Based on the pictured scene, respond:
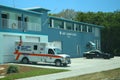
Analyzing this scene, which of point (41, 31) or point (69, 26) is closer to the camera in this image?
point (41, 31)

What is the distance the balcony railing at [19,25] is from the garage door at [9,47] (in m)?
1.42

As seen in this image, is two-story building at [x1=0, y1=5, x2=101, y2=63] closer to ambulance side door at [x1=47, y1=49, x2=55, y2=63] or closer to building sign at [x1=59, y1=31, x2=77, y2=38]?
building sign at [x1=59, y1=31, x2=77, y2=38]

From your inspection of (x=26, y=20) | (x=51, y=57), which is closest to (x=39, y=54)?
(x=51, y=57)

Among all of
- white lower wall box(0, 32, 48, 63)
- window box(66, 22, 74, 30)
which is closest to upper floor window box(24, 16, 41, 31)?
white lower wall box(0, 32, 48, 63)

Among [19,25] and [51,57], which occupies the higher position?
[19,25]

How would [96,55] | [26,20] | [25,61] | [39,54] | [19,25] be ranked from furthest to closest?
[96,55], [26,20], [19,25], [25,61], [39,54]

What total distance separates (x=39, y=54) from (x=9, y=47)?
4074 mm

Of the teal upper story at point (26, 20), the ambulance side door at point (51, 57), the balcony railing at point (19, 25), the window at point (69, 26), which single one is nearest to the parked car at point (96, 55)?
the window at point (69, 26)

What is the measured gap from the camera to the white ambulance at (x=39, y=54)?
120 ft

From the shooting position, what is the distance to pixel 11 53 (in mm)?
39469

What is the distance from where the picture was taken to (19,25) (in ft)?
139

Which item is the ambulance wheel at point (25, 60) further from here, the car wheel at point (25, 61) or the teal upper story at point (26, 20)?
the teal upper story at point (26, 20)

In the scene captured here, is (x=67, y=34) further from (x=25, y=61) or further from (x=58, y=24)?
(x=25, y=61)

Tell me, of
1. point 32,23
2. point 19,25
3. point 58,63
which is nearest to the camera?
point 58,63
